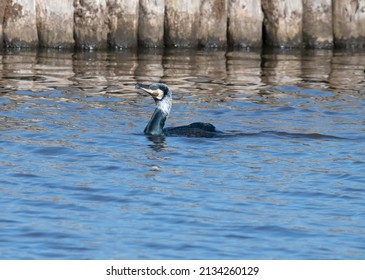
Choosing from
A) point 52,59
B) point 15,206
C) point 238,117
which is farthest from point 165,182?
point 52,59

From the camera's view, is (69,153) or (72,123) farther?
(72,123)

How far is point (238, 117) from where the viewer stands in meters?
15.3

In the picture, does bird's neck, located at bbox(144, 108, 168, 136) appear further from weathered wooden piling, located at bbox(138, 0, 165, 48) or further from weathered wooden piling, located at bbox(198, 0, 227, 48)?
weathered wooden piling, located at bbox(198, 0, 227, 48)

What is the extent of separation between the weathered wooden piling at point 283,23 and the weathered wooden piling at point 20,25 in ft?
15.0

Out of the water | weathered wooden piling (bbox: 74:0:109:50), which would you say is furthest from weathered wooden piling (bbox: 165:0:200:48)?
the water

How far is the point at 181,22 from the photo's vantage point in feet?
70.3

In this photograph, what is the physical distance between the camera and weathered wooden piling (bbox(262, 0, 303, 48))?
21688mm

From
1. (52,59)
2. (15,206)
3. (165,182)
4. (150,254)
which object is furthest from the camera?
(52,59)

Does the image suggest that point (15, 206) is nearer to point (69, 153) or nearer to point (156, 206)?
point (156, 206)

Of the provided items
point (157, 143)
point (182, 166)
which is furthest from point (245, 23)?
point (182, 166)

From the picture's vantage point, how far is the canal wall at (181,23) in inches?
814

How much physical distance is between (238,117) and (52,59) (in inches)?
251

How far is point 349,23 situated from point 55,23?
5975mm

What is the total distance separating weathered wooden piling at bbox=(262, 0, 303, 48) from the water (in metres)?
2.08
